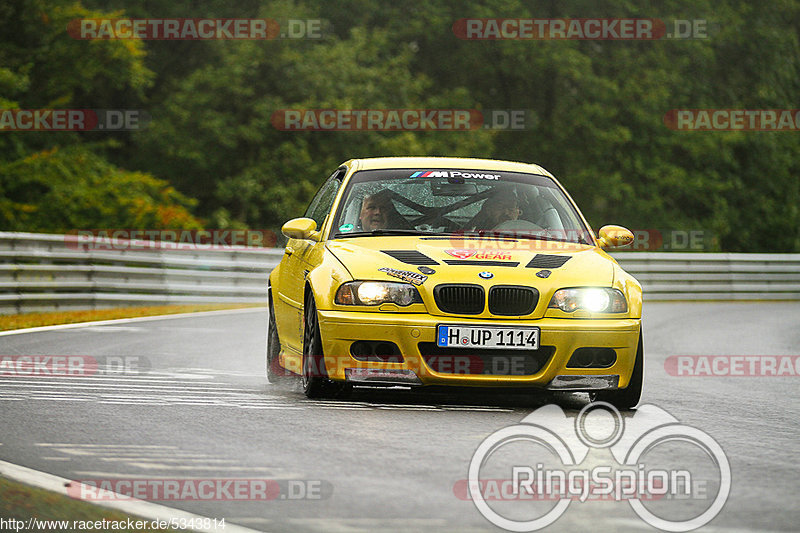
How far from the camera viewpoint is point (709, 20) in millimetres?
43250

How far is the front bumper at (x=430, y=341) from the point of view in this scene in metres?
8.40

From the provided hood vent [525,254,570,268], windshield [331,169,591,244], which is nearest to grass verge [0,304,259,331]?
windshield [331,169,591,244]

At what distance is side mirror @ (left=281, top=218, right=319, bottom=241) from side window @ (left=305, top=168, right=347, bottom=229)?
10.8 inches

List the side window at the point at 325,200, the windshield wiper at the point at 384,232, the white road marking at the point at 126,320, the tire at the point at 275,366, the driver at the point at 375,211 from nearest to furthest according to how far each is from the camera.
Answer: the windshield wiper at the point at 384,232 < the driver at the point at 375,211 < the side window at the point at 325,200 < the tire at the point at 275,366 < the white road marking at the point at 126,320

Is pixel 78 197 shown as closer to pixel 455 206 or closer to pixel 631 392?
pixel 455 206

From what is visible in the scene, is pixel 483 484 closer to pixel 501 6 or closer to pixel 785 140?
pixel 501 6

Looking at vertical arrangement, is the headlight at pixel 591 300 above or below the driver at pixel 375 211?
below

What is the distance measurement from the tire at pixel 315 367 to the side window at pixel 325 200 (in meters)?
1.26

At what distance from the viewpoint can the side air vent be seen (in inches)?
342

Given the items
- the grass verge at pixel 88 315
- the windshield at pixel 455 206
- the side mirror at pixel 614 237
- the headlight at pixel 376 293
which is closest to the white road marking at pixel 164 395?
the headlight at pixel 376 293

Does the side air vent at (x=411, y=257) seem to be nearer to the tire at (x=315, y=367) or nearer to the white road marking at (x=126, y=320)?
the tire at (x=315, y=367)

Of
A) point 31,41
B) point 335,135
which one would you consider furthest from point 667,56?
point 31,41

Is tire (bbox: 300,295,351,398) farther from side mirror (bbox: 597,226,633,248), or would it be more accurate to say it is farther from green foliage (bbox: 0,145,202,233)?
green foliage (bbox: 0,145,202,233)

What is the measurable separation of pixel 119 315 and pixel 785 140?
30.5 m
